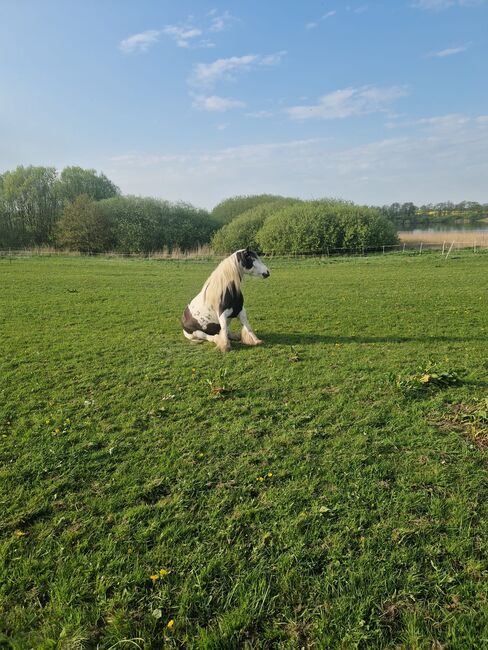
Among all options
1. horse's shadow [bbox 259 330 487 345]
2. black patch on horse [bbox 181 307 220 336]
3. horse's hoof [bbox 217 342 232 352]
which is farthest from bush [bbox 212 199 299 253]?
horse's hoof [bbox 217 342 232 352]

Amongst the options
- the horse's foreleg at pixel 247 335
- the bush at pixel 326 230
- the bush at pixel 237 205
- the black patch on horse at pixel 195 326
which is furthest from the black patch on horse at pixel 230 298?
the bush at pixel 237 205

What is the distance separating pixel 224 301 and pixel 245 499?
4736 mm

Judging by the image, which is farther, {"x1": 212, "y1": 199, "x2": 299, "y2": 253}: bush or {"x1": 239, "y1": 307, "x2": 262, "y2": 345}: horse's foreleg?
{"x1": 212, "y1": 199, "x2": 299, "y2": 253}: bush

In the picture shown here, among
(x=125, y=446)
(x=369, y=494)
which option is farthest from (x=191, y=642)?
(x=125, y=446)

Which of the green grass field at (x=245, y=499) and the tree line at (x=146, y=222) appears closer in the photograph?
the green grass field at (x=245, y=499)

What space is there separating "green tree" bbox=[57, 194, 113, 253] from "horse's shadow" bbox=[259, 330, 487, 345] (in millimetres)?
48081

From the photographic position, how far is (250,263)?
7.82m

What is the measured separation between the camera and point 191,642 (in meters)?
2.29

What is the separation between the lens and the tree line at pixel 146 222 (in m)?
44.7

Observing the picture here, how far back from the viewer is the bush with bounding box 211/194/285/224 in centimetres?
6806

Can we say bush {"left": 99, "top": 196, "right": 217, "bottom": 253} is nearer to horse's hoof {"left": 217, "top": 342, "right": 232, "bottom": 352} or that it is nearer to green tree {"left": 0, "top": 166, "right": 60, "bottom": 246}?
green tree {"left": 0, "top": 166, "right": 60, "bottom": 246}

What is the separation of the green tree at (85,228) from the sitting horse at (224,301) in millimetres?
47760

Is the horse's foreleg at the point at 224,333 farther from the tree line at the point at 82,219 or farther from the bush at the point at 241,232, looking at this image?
the tree line at the point at 82,219

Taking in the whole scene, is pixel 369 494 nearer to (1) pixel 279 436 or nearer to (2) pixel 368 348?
(1) pixel 279 436
